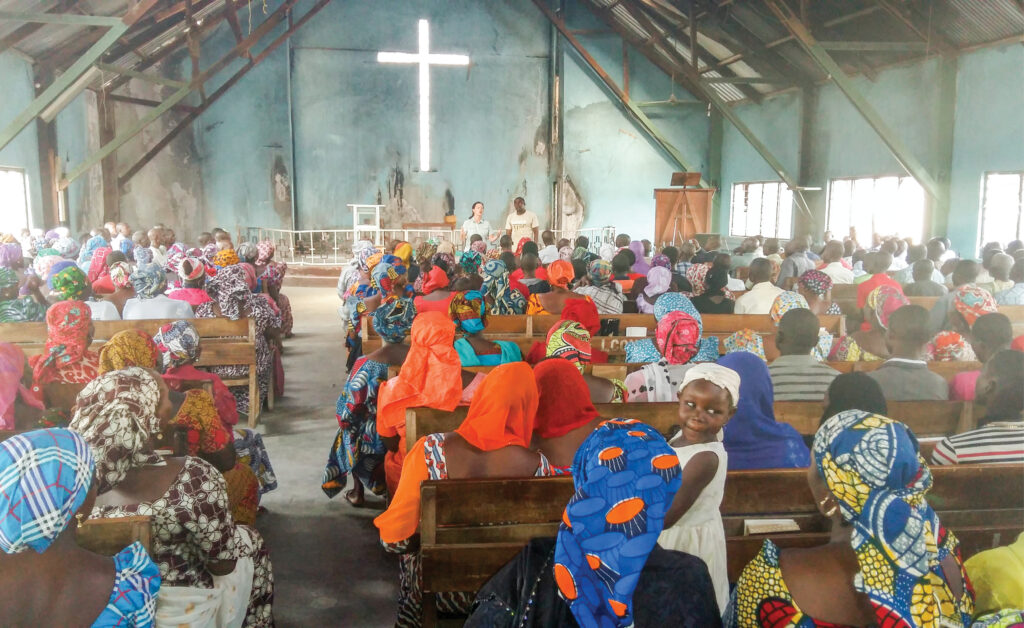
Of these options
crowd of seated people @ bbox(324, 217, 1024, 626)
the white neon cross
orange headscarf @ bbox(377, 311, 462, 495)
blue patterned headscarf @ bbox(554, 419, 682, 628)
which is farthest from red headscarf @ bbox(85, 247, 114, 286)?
the white neon cross

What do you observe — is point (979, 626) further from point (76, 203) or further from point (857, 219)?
point (76, 203)

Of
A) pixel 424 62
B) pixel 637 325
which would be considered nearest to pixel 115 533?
pixel 637 325

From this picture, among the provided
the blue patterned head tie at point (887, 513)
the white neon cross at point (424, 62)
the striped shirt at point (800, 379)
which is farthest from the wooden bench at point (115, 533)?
the white neon cross at point (424, 62)

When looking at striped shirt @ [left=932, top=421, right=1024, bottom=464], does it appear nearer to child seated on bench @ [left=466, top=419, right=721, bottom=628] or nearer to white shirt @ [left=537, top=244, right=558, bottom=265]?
child seated on bench @ [left=466, top=419, right=721, bottom=628]

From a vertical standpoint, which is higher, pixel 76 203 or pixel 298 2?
pixel 298 2

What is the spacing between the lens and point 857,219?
42.5ft

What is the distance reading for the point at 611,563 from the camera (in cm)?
137

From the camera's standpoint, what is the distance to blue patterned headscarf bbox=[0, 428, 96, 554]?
145 centimetres

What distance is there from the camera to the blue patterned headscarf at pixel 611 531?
1370 mm

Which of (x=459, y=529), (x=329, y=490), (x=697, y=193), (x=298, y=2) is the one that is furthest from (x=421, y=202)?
(x=459, y=529)

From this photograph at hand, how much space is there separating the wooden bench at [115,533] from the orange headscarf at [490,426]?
0.82 meters

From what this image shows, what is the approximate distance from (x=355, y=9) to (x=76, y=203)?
24.3 ft

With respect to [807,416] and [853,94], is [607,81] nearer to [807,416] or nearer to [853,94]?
Answer: [853,94]

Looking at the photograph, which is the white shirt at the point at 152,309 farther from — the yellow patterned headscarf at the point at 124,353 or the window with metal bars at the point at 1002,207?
the window with metal bars at the point at 1002,207
